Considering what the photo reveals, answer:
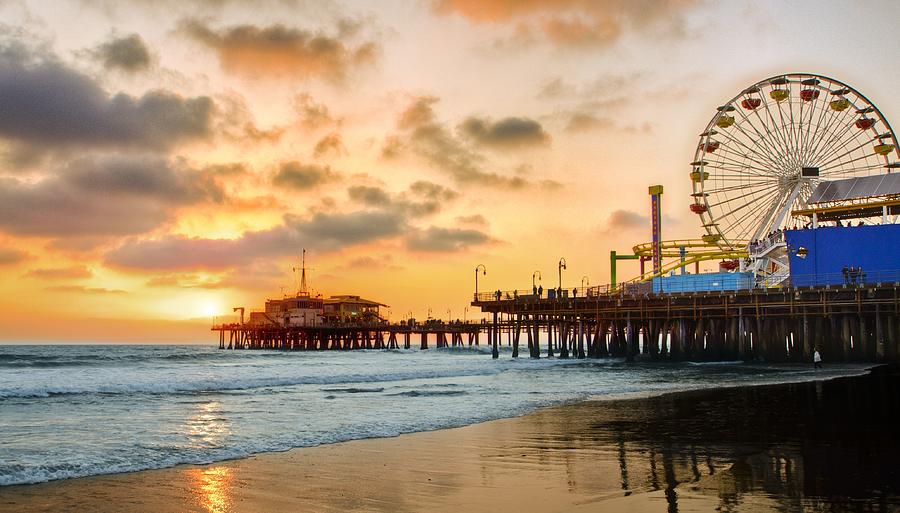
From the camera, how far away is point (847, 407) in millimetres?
16938

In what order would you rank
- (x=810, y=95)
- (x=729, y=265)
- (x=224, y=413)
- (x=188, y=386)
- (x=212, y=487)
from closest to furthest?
(x=212, y=487), (x=224, y=413), (x=188, y=386), (x=810, y=95), (x=729, y=265)

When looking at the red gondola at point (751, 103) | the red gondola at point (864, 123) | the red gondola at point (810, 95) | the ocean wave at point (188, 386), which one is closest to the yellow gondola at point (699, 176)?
the red gondola at point (751, 103)

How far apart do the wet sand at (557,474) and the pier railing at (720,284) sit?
113 feet

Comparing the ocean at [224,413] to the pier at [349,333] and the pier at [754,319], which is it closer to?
the pier at [754,319]

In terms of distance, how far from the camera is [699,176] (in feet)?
193

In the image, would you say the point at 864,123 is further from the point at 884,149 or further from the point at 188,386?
the point at 188,386

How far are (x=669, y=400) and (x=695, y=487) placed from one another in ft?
40.5

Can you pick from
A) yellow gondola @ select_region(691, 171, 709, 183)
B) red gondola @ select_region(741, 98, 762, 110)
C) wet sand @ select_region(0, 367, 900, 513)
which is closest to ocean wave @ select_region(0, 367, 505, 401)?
wet sand @ select_region(0, 367, 900, 513)

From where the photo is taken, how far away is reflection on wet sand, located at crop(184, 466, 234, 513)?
8188 mm

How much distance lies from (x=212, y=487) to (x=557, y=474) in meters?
4.47

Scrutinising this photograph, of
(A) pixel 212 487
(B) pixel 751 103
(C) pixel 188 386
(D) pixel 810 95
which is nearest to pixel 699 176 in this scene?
(B) pixel 751 103

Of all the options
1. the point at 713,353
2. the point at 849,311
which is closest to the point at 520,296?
the point at 713,353

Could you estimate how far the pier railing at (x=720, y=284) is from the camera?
4519 centimetres

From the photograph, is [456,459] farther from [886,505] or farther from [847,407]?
[847,407]
